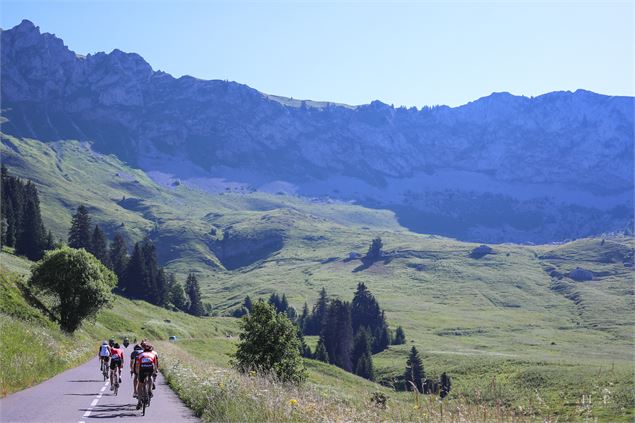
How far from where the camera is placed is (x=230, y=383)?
2241 centimetres

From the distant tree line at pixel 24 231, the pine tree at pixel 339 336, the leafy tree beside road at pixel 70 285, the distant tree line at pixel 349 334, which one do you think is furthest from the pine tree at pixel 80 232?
the leafy tree beside road at pixel 70 285

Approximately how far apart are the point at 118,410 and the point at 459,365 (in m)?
108

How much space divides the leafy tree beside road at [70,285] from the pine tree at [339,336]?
3179 inches

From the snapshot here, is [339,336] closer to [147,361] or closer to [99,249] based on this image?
[99,249]

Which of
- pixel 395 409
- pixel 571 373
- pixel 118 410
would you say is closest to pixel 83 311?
pixel 118 410

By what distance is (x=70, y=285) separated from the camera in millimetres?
60344

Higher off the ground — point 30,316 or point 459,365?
point 30,316

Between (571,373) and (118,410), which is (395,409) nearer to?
(118,410)

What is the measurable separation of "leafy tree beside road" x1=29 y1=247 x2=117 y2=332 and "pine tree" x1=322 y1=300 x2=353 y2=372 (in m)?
80.7

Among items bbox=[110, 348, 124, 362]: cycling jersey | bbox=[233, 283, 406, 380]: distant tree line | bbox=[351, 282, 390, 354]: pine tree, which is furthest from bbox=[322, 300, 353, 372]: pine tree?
bbox=[110, 348, 124, 362]: cycling jersey

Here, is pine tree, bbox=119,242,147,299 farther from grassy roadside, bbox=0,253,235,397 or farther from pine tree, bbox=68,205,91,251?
grassy roadside, bbox=0,253,235,397

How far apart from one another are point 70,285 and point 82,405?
3863 cm

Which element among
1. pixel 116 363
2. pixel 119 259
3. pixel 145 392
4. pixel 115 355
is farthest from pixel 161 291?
pixel 145 392

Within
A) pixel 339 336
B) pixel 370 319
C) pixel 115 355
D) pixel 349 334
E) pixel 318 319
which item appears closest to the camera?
pixel 115 355
